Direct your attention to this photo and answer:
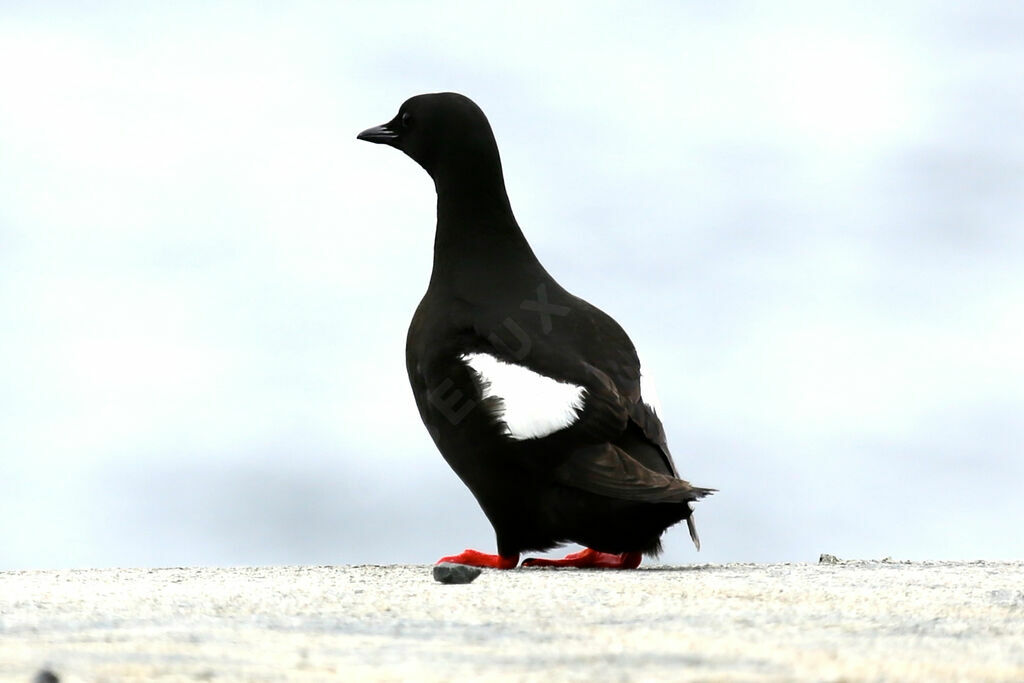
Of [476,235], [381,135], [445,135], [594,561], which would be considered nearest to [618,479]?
[594,561]

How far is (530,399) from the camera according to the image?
6.49 metres

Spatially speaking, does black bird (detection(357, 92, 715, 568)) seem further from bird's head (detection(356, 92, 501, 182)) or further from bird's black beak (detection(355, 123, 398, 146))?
bird's black beak (detection(355, 123, 398, 146))

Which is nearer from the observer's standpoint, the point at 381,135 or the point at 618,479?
the point at 618,479

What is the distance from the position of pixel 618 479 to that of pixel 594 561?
0.79 meters

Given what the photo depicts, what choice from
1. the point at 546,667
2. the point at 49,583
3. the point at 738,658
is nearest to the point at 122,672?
the point at 546,667

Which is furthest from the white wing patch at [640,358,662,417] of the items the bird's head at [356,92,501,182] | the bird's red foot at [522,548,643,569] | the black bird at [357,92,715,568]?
the bird's head at [356,92,501,182]

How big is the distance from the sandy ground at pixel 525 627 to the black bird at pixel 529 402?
1.35 ft

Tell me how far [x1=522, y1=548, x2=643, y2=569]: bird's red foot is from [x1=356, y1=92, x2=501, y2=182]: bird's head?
218cm

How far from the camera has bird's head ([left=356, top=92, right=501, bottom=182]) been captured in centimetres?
773

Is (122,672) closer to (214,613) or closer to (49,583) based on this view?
(214,613)

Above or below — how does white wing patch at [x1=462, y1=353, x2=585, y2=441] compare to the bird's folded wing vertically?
above

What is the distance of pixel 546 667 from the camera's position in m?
3.33
